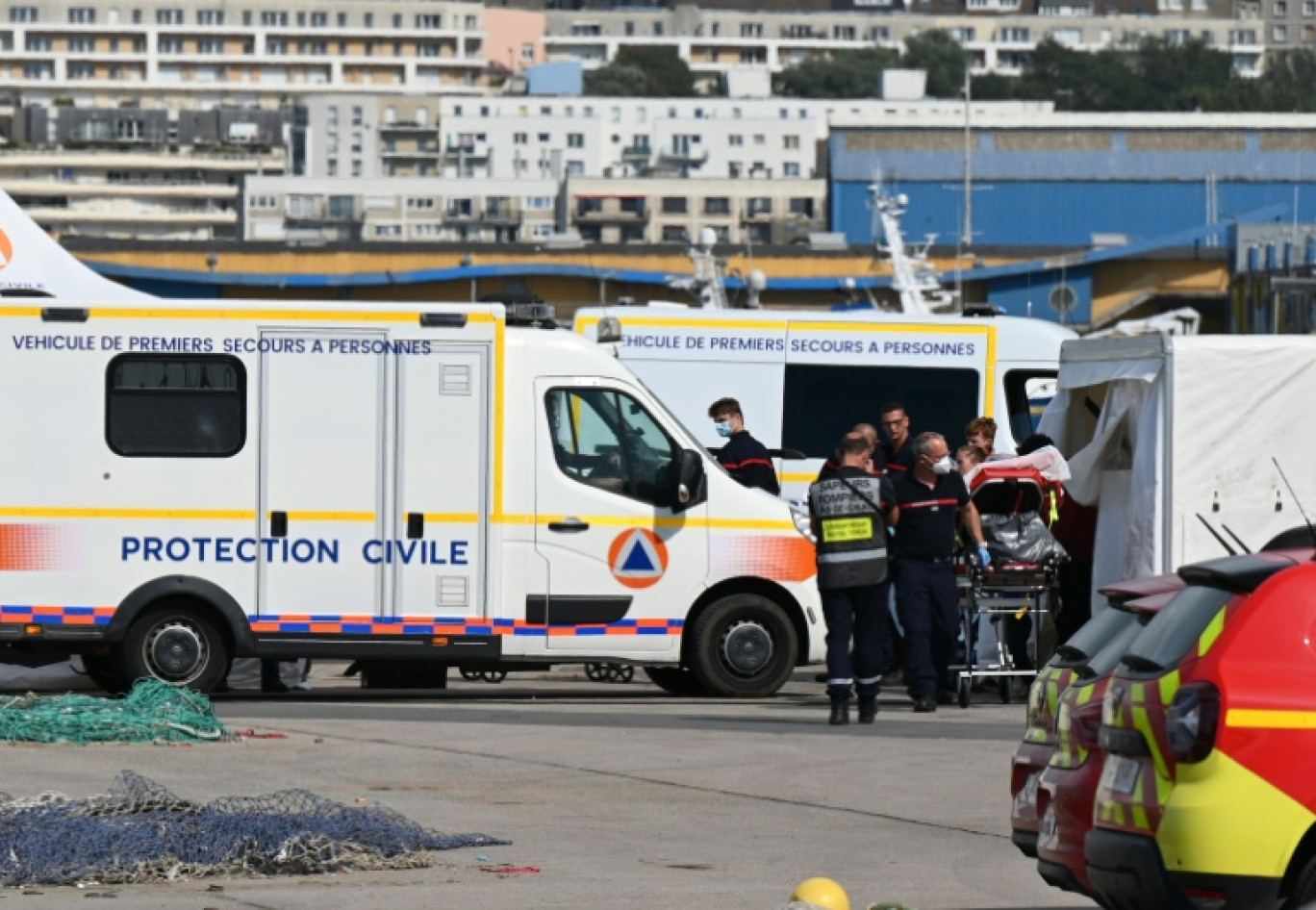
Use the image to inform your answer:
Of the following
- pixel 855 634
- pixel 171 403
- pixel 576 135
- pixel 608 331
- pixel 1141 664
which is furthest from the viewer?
pixel 576 135

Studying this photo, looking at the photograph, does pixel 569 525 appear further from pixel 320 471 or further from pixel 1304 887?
pixel 1304 887

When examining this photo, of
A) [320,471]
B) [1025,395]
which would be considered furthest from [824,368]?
[320,471]

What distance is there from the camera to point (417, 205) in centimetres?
14838

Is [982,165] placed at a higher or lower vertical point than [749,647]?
higher

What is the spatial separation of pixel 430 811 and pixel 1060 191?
95450 mm

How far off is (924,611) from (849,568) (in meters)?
1.13

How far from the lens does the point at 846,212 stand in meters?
107

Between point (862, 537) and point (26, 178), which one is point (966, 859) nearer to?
point (862, 537)

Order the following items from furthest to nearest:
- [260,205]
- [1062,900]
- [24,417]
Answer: [260,205]
[24,417]
[1062,900]

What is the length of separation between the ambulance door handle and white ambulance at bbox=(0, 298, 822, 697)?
0.01 m

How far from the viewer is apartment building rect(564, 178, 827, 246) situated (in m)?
143

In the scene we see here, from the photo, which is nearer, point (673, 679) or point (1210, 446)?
point (1210, 446)

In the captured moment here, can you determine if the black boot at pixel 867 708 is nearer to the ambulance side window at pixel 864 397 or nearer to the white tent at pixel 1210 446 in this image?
the white tent at pixel 1210 446

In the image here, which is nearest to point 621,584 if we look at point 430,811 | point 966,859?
point 430,811
